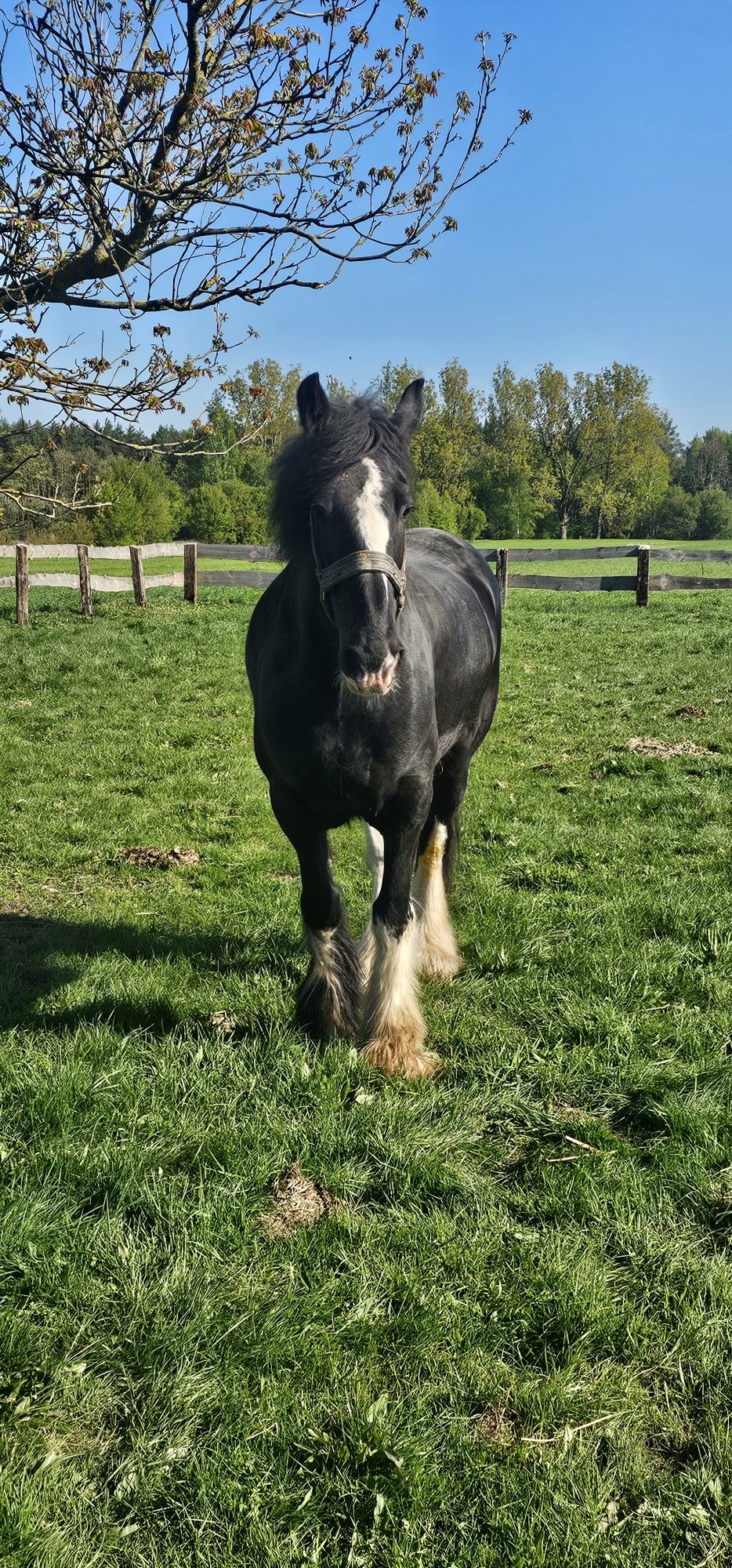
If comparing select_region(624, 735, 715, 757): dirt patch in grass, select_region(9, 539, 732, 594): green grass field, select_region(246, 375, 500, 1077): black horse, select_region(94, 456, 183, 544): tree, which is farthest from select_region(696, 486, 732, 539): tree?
select_region(246, 375, 500, 1077): black horse

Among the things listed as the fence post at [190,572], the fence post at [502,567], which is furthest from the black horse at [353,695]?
the fence post at [502,567]

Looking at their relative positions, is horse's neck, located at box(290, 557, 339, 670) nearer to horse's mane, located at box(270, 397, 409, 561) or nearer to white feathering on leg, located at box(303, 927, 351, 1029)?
horse's mane, located at box(270, 397, 409, 561)

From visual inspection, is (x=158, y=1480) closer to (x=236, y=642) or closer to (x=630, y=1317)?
(x=630, y=1317)

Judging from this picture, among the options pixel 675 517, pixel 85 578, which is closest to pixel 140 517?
pixel 85 578

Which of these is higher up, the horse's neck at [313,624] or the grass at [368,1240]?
the horse's neck at [313,624]

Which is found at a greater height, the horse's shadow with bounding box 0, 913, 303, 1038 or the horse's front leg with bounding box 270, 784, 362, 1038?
the horse's front leg with bounding box 270, 784, 362, 1038

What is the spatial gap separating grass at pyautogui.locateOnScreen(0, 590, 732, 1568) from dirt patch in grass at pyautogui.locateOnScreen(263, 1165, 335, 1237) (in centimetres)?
3

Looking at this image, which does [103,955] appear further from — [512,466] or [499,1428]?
[512,466]

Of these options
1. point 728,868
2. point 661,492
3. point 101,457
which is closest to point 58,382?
point 101,457

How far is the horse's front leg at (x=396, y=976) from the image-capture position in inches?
149

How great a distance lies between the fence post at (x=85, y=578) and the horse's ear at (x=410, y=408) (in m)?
14.8

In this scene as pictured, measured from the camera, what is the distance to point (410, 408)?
12.2 ft

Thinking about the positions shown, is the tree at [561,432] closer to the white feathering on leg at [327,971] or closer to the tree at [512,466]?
the tree at [512,466]

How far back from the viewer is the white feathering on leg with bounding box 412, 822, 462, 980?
185 inches
